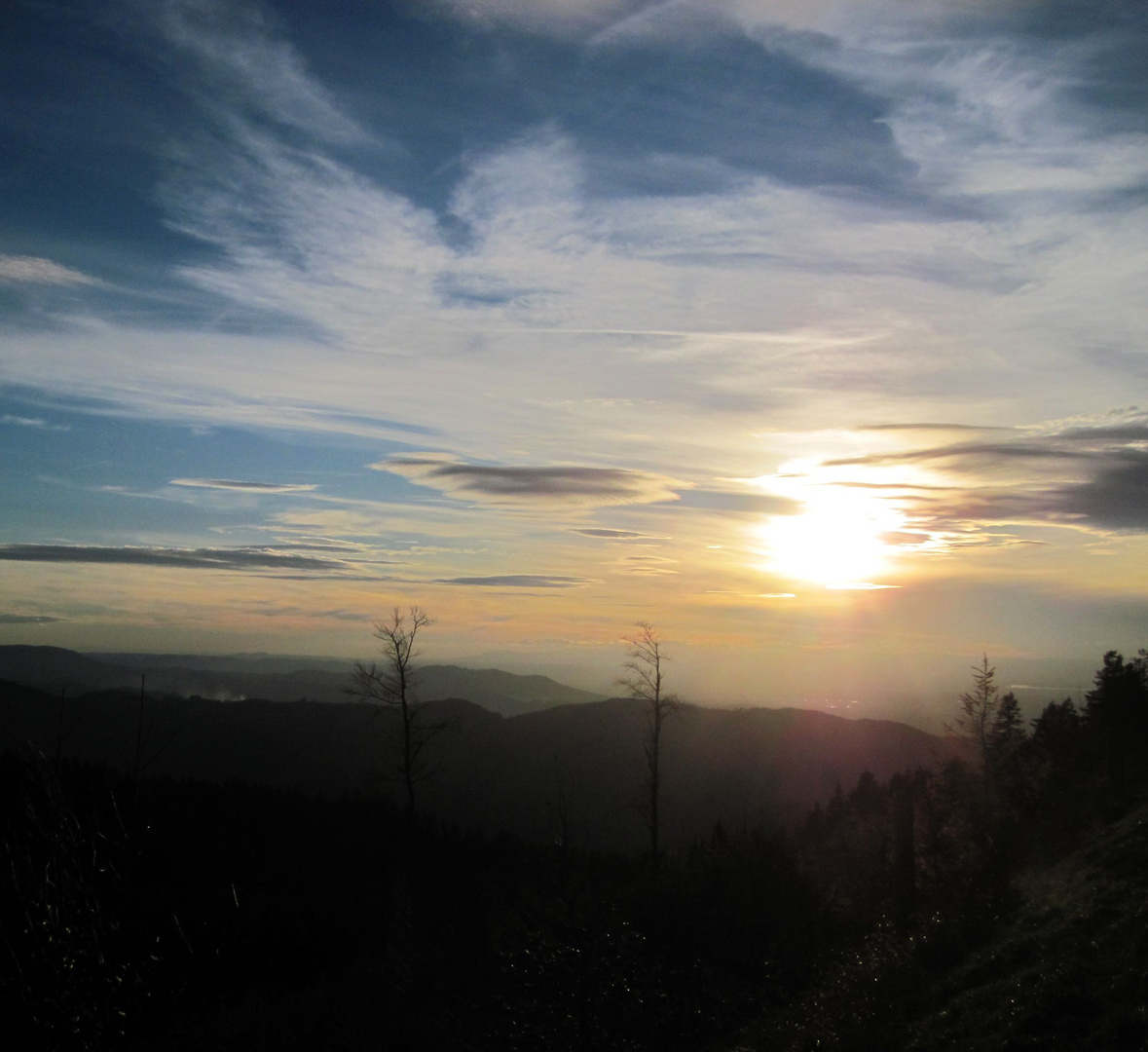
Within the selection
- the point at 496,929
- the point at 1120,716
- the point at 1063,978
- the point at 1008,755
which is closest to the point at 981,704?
the point at 1008,755

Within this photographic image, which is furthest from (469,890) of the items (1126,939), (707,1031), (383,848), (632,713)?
(632,713)

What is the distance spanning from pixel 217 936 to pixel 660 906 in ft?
37.8

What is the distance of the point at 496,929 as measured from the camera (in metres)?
20.8

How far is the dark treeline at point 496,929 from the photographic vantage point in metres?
8.77

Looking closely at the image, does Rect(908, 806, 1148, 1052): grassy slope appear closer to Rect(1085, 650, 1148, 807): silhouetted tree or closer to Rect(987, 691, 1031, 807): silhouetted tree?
Rect(1085, 650, 1148, 807): silhouetted tree

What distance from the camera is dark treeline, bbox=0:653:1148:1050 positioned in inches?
345

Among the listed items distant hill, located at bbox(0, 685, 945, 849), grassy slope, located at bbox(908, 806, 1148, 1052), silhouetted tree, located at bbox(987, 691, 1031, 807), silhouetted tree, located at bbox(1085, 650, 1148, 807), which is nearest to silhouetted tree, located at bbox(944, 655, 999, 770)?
silhouetted tree, located at bbox(987, 691, 1031, 807)

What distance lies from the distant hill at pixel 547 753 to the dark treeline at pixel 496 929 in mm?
76326

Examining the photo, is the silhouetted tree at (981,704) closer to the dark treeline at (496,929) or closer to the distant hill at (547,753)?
the dark treeline at (496,929)

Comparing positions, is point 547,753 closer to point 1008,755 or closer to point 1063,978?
point 1008,755

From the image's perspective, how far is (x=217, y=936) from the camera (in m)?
18.6

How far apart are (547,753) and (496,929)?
139 m

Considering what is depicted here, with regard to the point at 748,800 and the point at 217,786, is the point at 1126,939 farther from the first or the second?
the point at 748,800

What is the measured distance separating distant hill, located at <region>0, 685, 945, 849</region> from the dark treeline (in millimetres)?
76326
